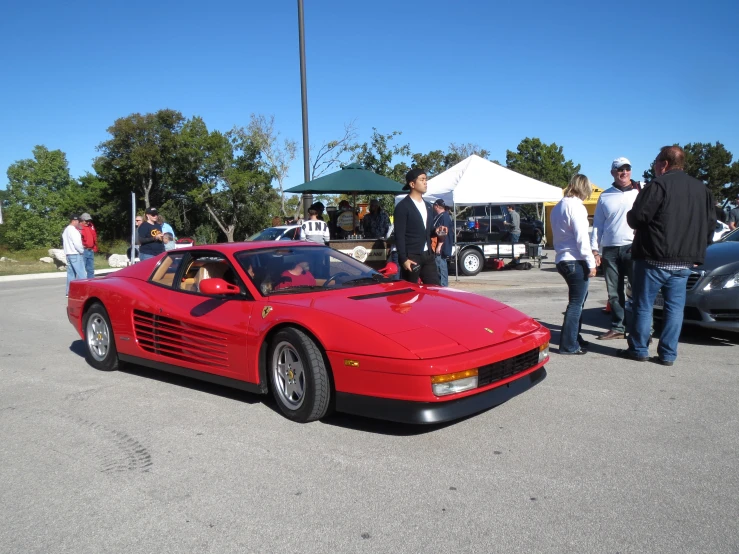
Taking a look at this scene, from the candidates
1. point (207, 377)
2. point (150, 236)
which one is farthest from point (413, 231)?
point (150, 236)

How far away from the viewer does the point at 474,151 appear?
4362 centimetres

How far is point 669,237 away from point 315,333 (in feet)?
10.3

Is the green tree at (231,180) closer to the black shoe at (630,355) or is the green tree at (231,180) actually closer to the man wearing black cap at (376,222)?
the man wearing black cap at (376,222)

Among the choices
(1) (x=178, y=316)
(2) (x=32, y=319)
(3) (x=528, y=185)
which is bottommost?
(2) (x=32, y=319)

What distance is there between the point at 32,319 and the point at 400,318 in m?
7.73

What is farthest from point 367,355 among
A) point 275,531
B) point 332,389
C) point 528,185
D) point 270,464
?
point 528,185

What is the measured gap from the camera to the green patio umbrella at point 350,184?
41.2ft

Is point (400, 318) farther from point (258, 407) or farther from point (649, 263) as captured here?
point (649, 263)

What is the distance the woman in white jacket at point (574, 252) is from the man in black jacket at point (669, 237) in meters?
0.44

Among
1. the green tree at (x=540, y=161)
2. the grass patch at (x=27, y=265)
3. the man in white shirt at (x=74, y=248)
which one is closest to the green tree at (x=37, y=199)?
the grass patch at (x=27, y=265)

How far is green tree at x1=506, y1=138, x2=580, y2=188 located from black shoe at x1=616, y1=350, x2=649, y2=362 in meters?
45.4

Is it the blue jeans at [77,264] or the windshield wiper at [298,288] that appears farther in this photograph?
the blue jeans at [77,264]

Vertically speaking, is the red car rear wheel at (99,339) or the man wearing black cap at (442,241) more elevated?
the man wearing black cap at (442,241)

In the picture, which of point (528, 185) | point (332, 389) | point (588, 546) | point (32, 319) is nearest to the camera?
point (588, 546)
